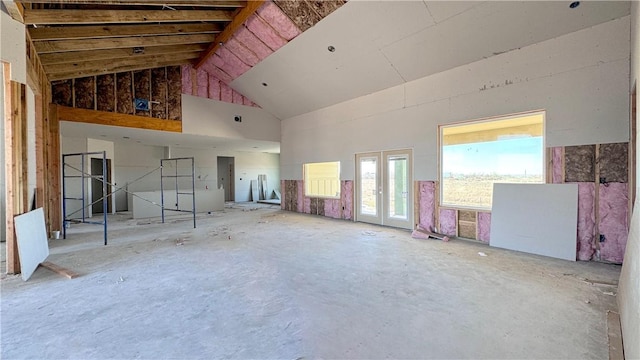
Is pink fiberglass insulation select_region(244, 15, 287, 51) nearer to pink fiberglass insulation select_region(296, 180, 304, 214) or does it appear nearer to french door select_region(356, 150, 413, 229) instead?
french door select_region(356, 150, 413, 229)

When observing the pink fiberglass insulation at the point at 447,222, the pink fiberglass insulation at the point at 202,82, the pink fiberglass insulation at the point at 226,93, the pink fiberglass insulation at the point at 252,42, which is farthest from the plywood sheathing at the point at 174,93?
the pink fiberglass insulation at the point at 447,222

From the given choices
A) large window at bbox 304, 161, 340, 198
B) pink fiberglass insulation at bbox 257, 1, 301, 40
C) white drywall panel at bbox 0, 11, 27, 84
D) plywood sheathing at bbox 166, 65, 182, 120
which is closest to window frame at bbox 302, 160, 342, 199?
large window at bbox 304, 161, 340, 198

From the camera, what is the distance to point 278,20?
18.7 ft

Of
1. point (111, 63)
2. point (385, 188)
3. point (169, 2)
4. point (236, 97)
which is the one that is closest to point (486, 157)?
point (385, 188)

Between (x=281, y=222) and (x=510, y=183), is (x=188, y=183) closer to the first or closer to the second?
(x=281, y=222)

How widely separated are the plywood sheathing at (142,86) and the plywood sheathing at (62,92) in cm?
131

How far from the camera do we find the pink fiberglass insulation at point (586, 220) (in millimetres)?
4246

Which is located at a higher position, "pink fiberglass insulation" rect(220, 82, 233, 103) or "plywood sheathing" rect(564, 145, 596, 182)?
"pink fiberglass insulation" rect(220, 82, 233, 103)

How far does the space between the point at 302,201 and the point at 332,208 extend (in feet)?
5.06

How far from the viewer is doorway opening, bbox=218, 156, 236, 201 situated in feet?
46.7

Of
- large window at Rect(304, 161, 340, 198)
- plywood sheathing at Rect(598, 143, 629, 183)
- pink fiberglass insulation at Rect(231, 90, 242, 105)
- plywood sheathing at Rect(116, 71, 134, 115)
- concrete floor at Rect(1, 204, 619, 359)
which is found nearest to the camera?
concrete floor at Rect(1, 204, 619, 359)

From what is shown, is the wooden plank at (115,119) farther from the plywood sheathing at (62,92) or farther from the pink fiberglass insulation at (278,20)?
the pink fiberglass insulation at (278,20)

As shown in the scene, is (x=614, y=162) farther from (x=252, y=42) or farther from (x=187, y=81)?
(x=187, y=81)

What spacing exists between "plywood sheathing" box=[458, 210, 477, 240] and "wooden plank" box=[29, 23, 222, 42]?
693cm
